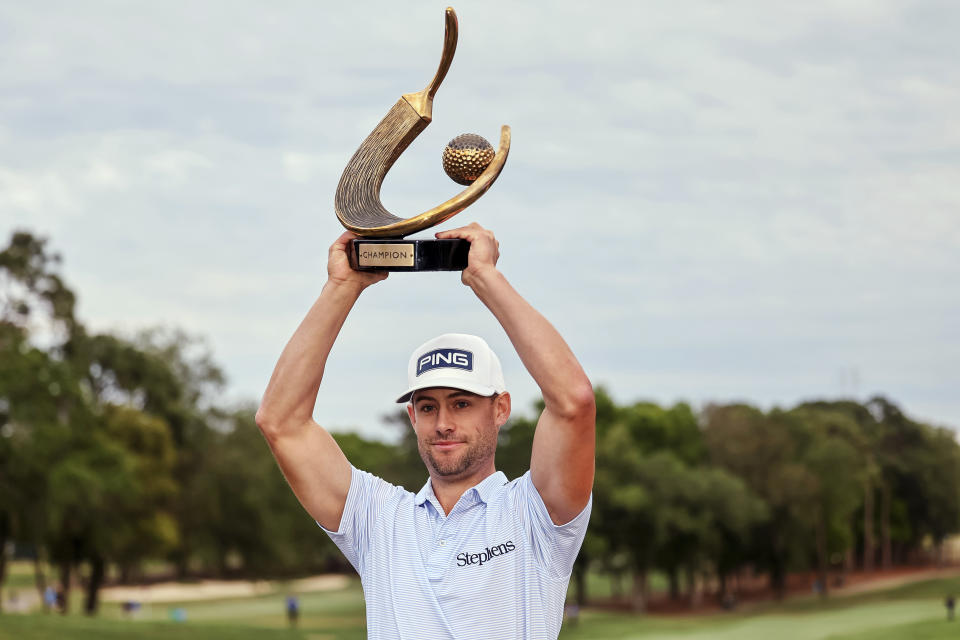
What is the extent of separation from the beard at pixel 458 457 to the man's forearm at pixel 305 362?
0.44 m

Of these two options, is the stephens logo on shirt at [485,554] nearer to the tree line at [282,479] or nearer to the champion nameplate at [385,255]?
the champion nameplate at [385,255]

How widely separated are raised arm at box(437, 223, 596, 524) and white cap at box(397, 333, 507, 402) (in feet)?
0.75

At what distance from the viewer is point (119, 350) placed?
45375 mm

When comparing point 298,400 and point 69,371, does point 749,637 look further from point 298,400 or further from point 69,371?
point 298,400

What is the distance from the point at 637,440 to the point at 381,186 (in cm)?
5924

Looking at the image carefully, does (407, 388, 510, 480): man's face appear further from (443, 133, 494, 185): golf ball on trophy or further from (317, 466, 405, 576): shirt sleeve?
(443, 133, 494, 185): golf ball on trophy

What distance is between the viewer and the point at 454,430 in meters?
4.05

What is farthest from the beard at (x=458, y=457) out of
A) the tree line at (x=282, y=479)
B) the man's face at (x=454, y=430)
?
the tree line at (x=282, y=479)

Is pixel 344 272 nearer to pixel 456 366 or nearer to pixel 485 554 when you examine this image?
pixel 456 366

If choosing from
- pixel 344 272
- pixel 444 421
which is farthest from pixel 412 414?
pixel 344 272

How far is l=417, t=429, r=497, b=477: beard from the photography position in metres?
4.05

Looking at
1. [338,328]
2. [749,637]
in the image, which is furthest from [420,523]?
[749,637]

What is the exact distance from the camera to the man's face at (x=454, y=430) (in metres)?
4.05

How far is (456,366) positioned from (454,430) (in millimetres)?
217
